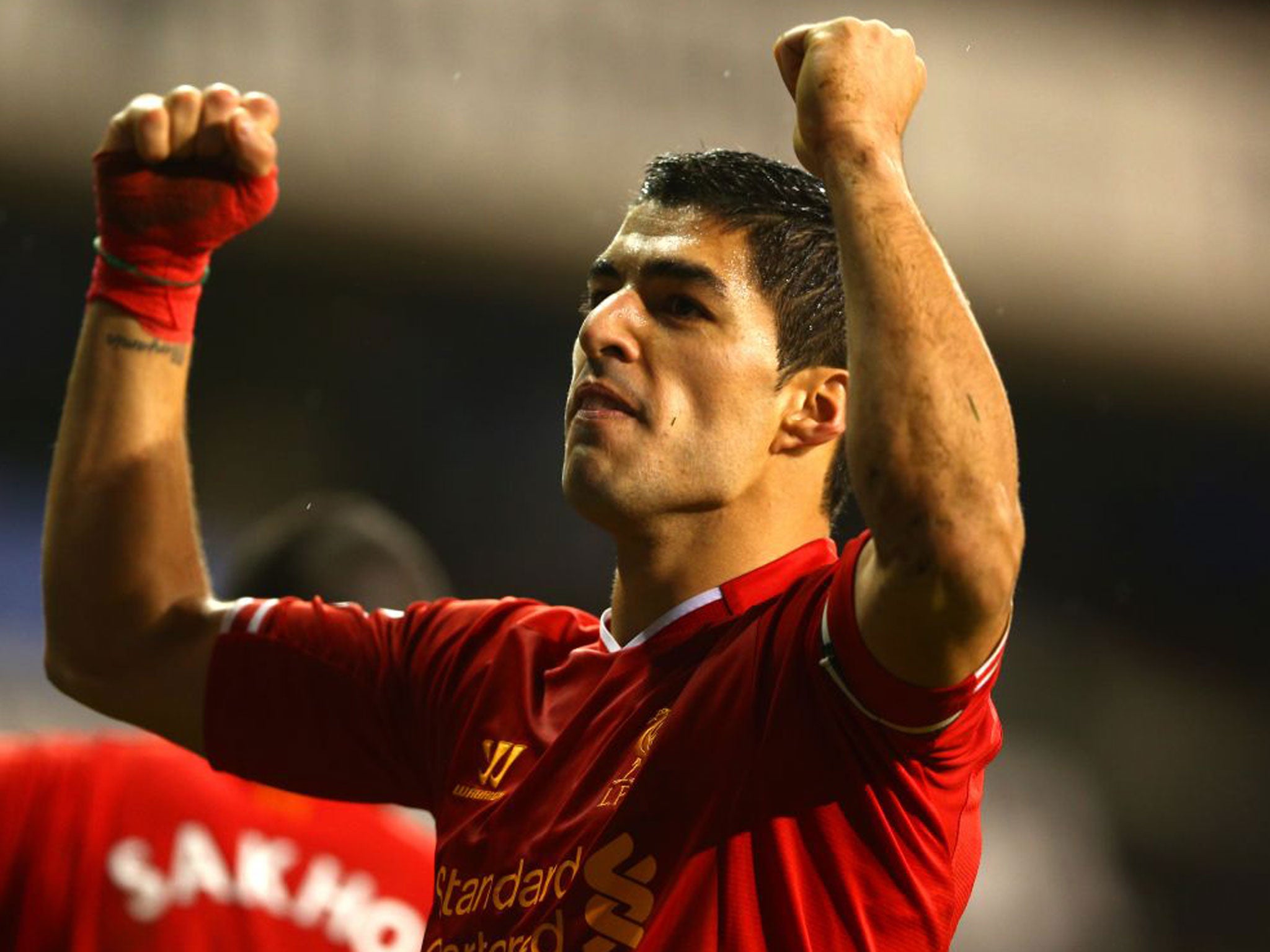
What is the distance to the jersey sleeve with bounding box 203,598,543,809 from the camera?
261cm

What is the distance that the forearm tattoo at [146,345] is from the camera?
270 cm

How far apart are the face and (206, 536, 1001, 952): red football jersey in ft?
0.50

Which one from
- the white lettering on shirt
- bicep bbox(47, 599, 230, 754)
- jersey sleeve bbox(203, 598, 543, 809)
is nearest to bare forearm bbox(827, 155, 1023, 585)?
jersey sleeve bbox(203, 598, 543, 809)

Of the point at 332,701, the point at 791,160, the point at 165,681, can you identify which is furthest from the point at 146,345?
the point at 791,160

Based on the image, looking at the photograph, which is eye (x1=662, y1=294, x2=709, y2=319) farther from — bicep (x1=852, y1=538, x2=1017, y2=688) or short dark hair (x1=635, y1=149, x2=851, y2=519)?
bicep (x1=852, y1=538, x2=1017, y2=688)

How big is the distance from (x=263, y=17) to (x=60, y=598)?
681cm

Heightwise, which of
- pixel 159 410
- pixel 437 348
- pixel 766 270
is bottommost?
pixel 437 348

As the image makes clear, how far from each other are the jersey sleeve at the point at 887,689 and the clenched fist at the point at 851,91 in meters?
0.44

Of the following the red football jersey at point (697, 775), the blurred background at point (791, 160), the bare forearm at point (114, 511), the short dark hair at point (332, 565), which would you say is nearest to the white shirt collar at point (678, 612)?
the red football jersey at point (697, 775)

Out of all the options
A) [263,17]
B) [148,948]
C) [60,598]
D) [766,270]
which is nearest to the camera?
[766,270]

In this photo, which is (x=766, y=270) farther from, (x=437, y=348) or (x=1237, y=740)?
(x=1237, y=740)

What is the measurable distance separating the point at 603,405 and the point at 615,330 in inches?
4.2

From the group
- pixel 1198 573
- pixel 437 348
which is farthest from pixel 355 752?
pixel 1198 573

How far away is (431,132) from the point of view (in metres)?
8.99
